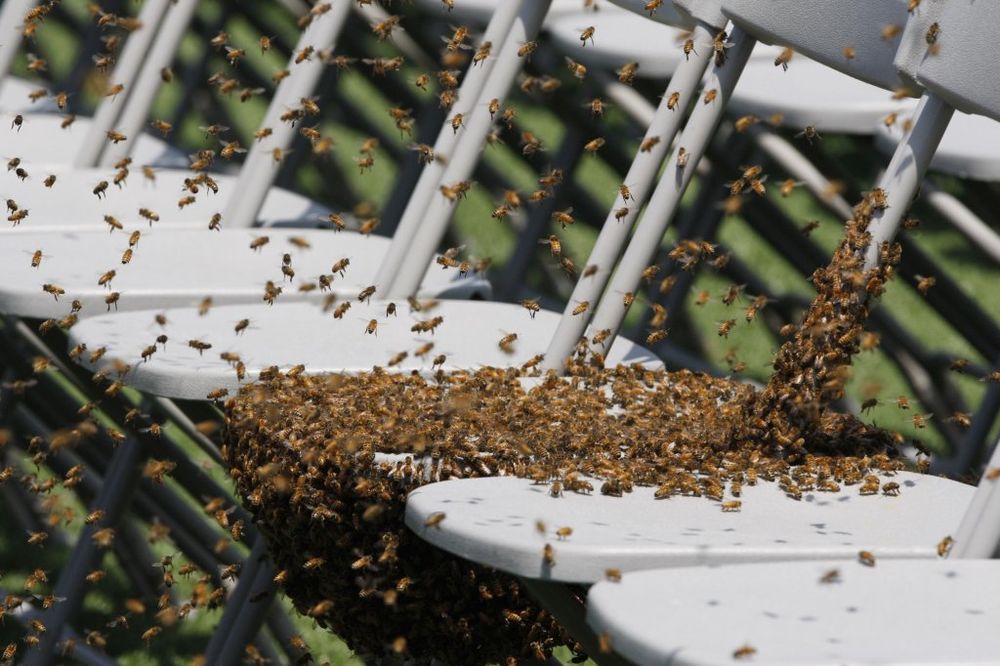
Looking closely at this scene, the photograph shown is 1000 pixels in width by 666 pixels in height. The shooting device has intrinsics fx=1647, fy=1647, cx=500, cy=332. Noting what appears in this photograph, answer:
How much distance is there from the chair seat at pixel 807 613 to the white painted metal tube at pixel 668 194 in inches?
46.9

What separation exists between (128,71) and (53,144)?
31 centimetres

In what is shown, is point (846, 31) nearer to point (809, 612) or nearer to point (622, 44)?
point (809, 612)

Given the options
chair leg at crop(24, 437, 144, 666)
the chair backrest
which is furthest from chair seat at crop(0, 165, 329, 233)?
chair leg at crop(24, 437, 144, 666)

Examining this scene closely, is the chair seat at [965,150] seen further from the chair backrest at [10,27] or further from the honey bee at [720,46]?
the chair backrest at [10,27]

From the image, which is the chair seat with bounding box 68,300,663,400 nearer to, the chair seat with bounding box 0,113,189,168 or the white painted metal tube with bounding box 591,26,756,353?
the white painted metal tube with bounding box 591,26,756,353

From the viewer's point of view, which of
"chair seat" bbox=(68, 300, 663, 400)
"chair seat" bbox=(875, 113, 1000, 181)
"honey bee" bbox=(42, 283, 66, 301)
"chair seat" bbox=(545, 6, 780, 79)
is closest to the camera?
"chair seat" bbox=(68, 300, 663, 400)

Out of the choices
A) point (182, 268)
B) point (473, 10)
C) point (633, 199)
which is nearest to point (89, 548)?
point (182, 268)

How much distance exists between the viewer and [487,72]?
366cm

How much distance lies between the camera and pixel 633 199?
3.18 meters

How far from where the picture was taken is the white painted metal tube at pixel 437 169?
3600mm

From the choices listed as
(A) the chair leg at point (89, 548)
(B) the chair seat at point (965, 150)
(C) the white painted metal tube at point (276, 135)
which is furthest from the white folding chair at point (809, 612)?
(C) the white painted metal tube at point (276, 135)

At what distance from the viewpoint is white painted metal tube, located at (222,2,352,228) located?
13.3 feet

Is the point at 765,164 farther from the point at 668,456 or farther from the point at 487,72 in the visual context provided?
the point at 668,456

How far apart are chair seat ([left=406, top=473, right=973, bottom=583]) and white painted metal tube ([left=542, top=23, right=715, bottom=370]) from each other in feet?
2.44
